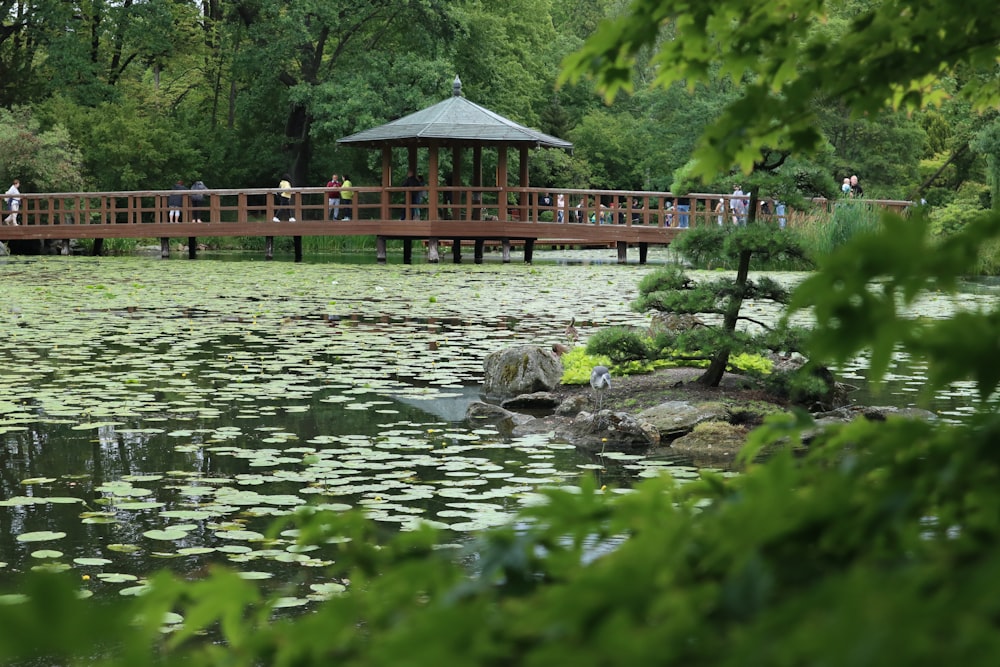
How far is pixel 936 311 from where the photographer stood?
16297mm

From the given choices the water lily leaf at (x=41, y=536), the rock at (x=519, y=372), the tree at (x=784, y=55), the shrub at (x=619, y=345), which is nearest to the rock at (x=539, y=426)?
the shrub at (x=619, y=345)

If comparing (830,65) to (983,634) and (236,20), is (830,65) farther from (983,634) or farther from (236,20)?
(236,20)

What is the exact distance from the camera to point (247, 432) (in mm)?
7656

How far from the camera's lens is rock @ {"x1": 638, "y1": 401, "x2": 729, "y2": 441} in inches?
308

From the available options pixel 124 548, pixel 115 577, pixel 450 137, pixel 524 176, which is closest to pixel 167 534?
pixel 124 548

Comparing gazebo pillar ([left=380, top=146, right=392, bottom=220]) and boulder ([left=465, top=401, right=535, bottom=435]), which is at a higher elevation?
gazebo pillar ([left=380, top=146, right=392, bottom=220])

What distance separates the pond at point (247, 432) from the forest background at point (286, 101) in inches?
840

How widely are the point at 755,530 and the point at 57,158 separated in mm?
37338

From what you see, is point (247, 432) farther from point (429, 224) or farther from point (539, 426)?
point (429, 224)

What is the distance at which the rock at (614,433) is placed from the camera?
759 centimetres

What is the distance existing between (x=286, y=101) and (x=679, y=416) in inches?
1318

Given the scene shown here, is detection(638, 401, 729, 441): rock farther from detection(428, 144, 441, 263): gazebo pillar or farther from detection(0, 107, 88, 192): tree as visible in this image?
detection(0, 107, 88, 192): tree

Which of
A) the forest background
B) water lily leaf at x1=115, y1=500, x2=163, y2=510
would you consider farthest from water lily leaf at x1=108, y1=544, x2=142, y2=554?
the forest background

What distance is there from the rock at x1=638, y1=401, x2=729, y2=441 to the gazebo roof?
837 inches
